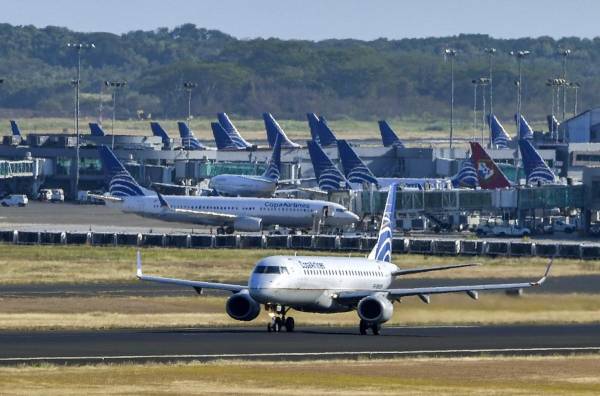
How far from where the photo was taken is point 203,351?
221ft

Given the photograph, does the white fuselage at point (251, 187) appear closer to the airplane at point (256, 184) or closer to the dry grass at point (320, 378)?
the airplane at point (256, 184)

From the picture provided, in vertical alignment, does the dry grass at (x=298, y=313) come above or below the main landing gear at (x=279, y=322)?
below

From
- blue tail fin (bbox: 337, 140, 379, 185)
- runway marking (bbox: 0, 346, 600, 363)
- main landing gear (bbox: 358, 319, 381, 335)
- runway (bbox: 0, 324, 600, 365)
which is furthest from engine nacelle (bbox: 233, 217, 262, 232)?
runway marking (bbox: 0, 346, 600, 363)

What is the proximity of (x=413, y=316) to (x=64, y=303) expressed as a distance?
18370 mm

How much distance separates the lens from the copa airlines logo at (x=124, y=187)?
558 feet

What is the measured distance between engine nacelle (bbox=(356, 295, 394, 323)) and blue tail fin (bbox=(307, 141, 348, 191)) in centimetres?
11474

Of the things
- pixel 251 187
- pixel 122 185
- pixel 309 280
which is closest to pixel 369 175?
pixel 251 187

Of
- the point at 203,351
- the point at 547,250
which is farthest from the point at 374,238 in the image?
the point at 203,351

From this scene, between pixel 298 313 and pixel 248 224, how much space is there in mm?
73647

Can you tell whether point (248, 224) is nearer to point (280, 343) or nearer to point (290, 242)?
point (290, 242)

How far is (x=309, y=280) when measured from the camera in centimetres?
7369

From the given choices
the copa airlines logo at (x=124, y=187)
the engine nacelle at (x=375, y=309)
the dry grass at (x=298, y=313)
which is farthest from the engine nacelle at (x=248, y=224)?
the engine nacelle at (x=375, y=309)

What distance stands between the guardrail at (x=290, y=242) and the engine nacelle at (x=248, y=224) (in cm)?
2163

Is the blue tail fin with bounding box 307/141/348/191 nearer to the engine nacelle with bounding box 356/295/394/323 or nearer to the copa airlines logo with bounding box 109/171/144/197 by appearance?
the copa airlines logo with bounding box 109/171/144/197
